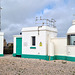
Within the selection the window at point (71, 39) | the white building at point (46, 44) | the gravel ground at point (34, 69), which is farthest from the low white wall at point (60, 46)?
the gravel ground at point (34, 69)

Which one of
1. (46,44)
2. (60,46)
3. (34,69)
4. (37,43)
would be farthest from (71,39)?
(34,69)

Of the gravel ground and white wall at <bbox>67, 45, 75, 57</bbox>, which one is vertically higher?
white wall at <bbox>67, 45, 75, 57</bbox>

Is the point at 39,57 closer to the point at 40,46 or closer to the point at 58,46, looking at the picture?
the point at 40,46

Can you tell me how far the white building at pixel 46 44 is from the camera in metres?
17.8

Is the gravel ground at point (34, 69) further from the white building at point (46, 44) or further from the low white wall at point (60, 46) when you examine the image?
the low white wall at point (60, 46)

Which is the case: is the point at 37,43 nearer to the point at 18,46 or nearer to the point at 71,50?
the point at 18,46

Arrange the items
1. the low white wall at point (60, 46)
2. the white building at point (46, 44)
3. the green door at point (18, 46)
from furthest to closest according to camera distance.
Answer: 1. the green door at point (18, 46)
2. the low white wall at point (60, 46)
3. the white building at point (46, 44)

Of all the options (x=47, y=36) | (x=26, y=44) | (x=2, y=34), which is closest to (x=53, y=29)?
(x=47, y=36)

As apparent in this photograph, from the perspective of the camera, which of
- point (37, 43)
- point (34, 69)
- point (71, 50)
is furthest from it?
point (37, 43)

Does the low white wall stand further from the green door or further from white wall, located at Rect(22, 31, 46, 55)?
the green door

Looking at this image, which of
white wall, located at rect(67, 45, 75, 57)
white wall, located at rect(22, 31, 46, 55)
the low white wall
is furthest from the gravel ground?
white wall, located at rect(22, 31, 46, 55)

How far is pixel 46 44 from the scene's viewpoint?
63.8 feet

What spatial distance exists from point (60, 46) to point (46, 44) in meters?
1.74

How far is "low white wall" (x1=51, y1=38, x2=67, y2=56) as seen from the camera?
18844 millimetres
